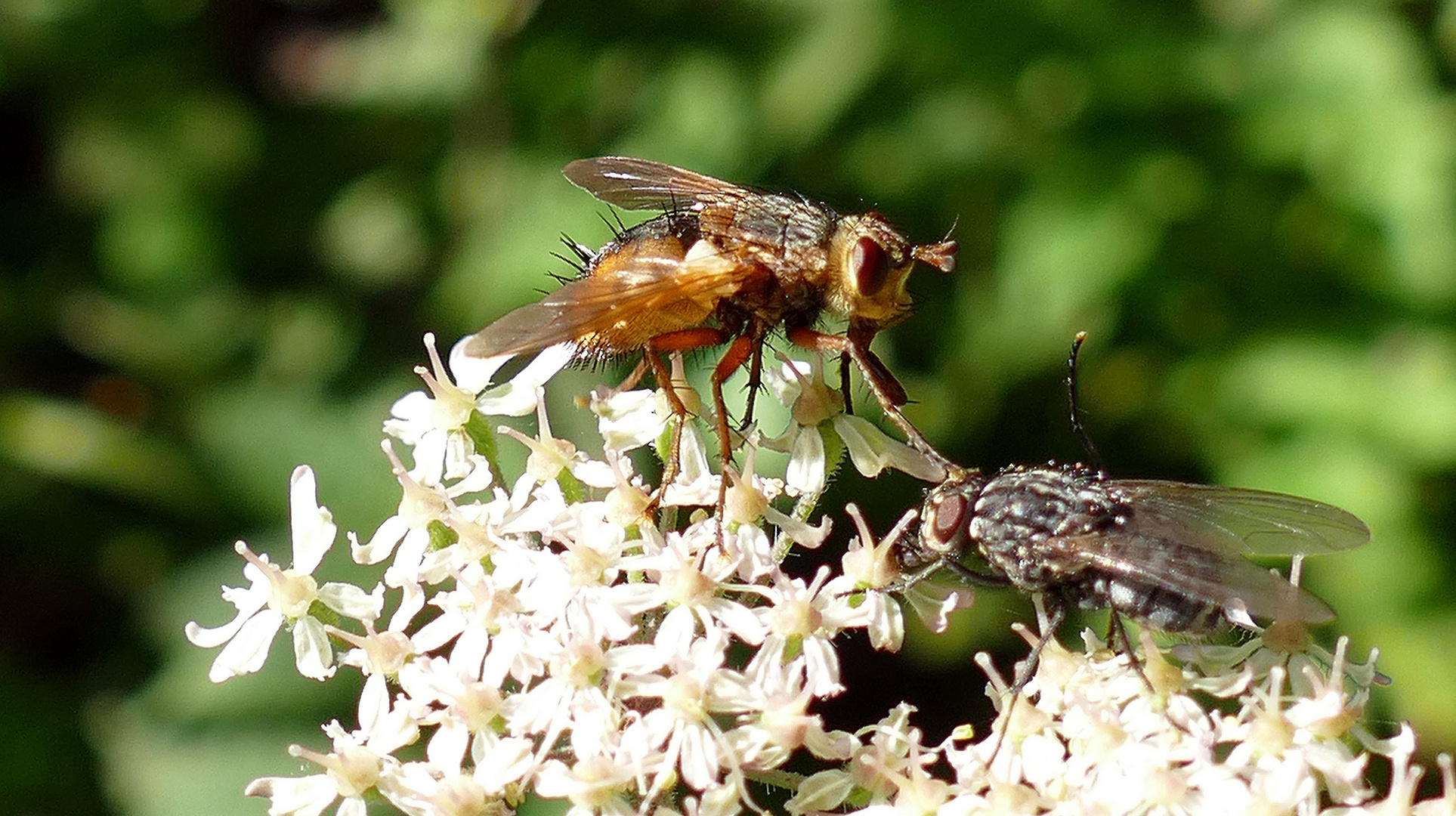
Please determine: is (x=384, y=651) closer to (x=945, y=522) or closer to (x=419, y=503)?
(x=419, y=503)

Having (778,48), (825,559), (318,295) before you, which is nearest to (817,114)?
(778,48)

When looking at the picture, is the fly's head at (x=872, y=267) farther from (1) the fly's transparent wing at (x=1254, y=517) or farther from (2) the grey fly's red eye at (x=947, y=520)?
(1) the fly's transparent wing at (x=1254, y=517)

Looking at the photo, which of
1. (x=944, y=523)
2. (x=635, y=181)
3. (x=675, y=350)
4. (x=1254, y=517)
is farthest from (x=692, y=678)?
(x=635, y=181)

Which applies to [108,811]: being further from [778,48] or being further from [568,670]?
[778,48]

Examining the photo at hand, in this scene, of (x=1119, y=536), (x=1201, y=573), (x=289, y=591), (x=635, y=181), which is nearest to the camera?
(x=1201, y=573)

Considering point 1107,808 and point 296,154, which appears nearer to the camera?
point 1107,808

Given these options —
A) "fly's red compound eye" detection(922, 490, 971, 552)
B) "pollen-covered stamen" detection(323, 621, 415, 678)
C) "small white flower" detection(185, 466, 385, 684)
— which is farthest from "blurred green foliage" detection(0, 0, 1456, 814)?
"fly's red compound eye" detection(922, 490, 971, 552)
